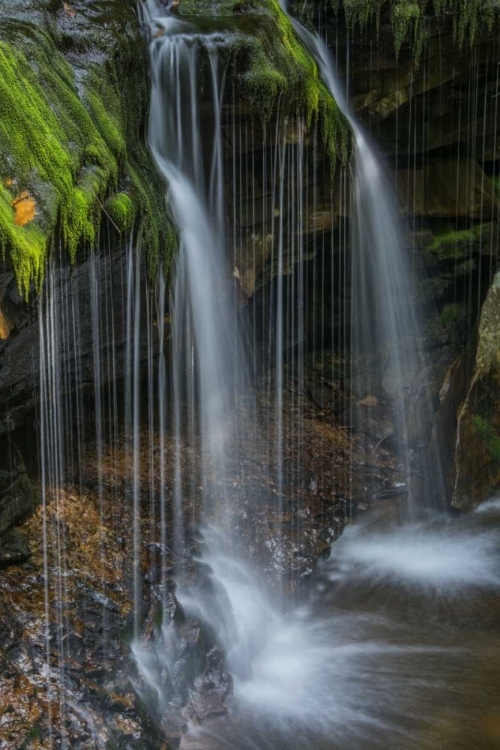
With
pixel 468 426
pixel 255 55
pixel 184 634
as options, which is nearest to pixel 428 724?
pixel 184 634

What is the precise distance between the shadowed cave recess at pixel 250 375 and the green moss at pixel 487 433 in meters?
0.04

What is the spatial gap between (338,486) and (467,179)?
4.35 metres

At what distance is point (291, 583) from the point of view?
7012 millimetres

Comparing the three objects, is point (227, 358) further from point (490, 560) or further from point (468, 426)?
point (490, 560)

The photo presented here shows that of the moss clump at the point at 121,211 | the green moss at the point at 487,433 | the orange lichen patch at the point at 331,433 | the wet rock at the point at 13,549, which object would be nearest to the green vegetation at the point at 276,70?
the moss clump at the point at 121,211

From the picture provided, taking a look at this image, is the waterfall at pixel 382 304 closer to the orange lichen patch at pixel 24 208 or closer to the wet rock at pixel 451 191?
the wet rock at pixel 451 191

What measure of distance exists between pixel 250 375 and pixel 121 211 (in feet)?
11.7

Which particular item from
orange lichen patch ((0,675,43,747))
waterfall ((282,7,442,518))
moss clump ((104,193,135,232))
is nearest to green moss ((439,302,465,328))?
waterfall ((282,7,442,518))

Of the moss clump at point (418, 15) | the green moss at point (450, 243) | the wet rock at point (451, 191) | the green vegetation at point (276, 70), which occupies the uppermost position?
the moss clump at point (418, 15)

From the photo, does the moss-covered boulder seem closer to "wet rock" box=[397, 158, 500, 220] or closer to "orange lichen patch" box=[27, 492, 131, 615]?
"wet rock" box=[397, 158, 500, 220]

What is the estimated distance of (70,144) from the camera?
17.7ft

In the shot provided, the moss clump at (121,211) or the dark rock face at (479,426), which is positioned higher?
the moss clump at (121,211)

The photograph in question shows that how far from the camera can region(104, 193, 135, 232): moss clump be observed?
558cm

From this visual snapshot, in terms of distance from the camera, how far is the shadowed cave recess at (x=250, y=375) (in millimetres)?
5098
